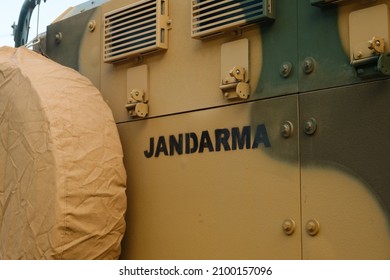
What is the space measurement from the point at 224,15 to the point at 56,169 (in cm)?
96

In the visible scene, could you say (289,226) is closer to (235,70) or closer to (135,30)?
(235,70)

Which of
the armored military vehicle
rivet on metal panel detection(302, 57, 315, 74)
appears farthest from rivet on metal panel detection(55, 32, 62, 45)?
rivet on metal panel detection(302, 57, 315, 74)

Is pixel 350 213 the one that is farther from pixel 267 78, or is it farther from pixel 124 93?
pixel 124 93

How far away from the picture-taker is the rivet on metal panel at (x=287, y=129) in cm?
284

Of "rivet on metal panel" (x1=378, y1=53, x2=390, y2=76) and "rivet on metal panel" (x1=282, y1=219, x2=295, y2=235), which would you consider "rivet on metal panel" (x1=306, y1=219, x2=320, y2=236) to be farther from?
"rivet on metal panel" (x1=378, y1=53, x2=390, y2=76)

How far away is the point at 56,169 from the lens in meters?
3.14

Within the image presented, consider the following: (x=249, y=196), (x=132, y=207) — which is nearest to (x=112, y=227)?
(x=132, y=207)

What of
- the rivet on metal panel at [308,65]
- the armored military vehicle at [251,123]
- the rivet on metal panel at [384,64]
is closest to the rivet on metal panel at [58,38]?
the armored military vehicle at [251,123]

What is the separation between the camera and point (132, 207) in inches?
139

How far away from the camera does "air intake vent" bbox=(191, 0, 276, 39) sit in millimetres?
2969

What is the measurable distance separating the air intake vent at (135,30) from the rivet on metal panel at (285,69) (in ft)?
2.45

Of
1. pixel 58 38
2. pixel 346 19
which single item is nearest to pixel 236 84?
pixel 346 19

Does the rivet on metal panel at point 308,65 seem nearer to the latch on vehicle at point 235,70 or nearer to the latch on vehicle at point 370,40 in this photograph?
the latch on vehicle at point 370,40
